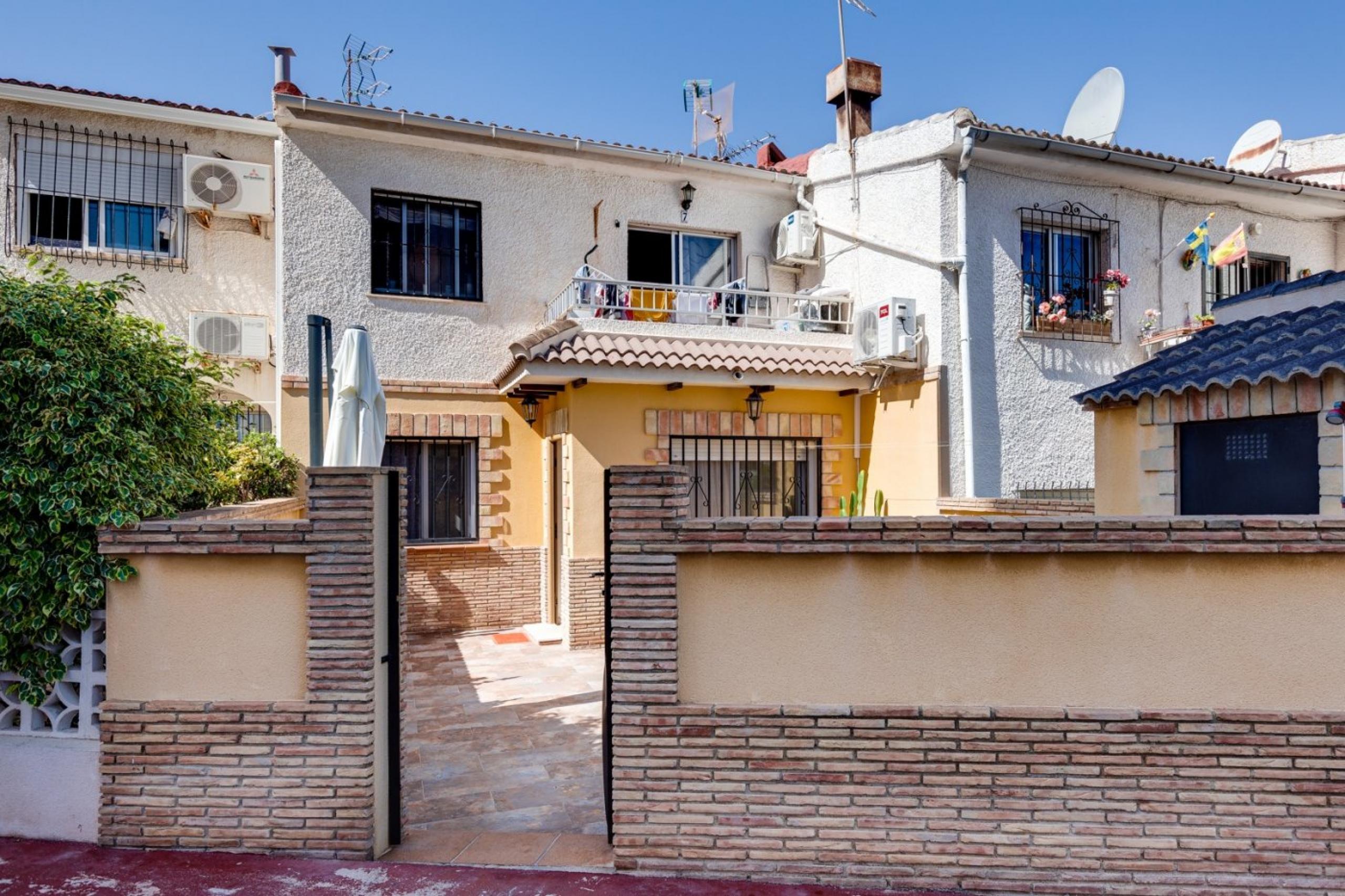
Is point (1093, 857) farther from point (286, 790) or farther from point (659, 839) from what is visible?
point (286, 790)

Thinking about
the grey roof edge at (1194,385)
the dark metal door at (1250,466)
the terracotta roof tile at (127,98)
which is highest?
the terracotta roof tile at (127,98)

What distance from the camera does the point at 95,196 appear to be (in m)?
10.1

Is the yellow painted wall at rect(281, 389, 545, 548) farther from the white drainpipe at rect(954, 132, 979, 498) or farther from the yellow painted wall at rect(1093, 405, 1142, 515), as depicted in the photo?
the yellow painted wall at rect(1093, 405, 1142, 515)

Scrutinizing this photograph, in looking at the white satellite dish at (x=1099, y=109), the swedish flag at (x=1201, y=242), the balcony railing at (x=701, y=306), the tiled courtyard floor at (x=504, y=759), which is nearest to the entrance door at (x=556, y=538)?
the tiled courtyard floor at (x=504, y=759)

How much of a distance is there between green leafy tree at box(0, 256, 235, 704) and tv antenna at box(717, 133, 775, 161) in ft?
37.2

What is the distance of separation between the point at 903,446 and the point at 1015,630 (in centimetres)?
657

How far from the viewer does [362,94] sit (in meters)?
11.7

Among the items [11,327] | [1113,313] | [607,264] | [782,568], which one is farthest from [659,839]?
[1113,313]

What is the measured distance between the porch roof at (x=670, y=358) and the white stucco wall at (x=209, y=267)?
11.7ft

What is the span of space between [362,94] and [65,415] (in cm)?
907

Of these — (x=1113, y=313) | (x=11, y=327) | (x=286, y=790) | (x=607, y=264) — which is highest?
(x=607, y=264)

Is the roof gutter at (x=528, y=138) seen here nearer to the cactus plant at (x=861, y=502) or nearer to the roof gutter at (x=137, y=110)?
the roof gutter at (x=137, y=110)

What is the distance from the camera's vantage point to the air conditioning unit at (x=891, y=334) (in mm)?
9914

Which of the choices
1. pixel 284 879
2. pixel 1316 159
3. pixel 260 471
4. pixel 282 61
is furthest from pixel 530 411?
pixel 1316 159
